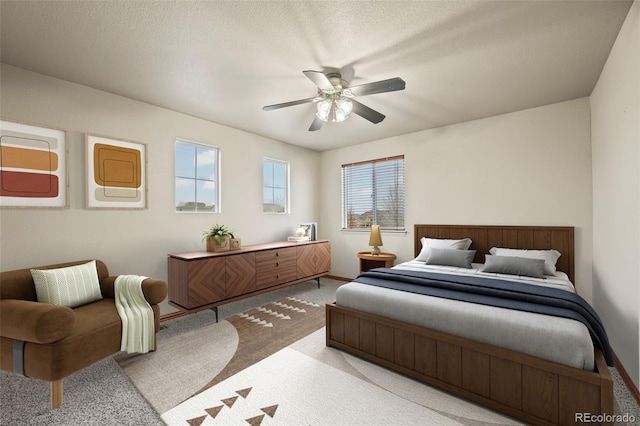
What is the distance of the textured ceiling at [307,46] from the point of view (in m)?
1.82

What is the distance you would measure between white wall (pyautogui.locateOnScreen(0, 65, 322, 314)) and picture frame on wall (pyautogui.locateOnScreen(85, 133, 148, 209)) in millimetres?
68

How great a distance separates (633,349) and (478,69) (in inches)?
99.3

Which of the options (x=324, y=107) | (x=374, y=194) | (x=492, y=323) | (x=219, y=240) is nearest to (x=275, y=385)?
(x=492, y=323)

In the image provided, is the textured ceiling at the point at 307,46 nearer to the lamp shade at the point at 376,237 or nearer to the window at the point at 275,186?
the window at the point at 275,186

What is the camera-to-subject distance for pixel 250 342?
9.13 feet

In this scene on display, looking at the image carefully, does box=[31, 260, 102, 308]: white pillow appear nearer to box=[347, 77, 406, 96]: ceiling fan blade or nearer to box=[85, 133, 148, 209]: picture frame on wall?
box=[85, 133, 148, 209]: picture frame on wall

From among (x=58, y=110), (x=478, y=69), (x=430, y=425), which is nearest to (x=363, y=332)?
(x=430, y=425)

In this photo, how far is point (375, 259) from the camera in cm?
443

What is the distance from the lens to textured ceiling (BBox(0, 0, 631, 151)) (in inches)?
71.6

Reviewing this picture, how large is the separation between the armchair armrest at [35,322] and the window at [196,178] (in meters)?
1.92

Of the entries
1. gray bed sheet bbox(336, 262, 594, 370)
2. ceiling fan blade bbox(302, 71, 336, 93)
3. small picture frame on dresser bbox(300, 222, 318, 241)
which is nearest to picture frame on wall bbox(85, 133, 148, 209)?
ceiling fan blade bbox(302, 71, 336, 93)

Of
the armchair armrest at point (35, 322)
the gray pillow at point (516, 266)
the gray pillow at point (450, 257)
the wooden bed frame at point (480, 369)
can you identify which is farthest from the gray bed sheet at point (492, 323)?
the armchair armrest at point (35, 322)

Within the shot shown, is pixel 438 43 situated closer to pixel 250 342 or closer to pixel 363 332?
pixel 363 332

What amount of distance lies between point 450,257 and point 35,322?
3.82 metres
